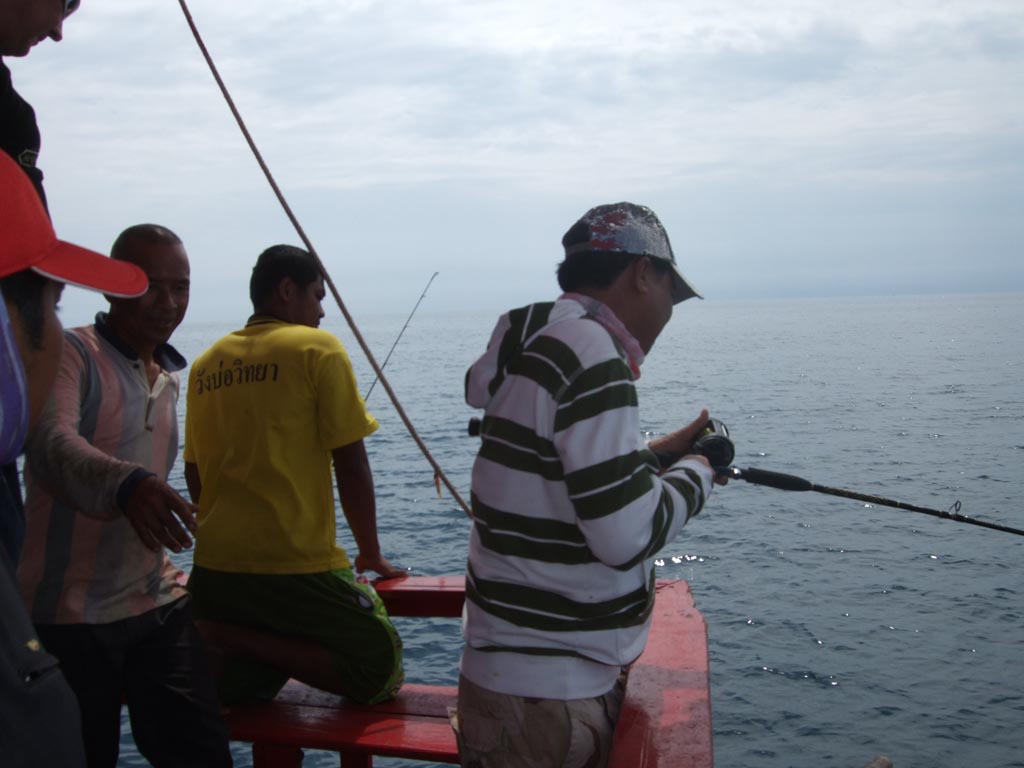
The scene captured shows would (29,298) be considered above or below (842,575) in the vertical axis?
above

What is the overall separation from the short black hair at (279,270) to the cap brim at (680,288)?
1.79m

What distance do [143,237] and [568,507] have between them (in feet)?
6.44

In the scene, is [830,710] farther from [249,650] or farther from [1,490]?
[1,490]

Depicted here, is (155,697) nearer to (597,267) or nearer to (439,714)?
Result: (439,714)

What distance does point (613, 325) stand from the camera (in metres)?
2.36

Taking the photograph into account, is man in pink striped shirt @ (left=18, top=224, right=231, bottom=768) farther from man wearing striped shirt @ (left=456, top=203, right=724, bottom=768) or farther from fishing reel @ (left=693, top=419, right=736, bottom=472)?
fishing reel @ (left=693, top=419, right=736, bottom=472)

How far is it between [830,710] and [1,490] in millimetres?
8821

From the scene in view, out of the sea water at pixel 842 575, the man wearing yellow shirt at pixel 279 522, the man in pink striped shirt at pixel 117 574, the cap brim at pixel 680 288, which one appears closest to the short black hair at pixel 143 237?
the man in pink striped shirt at pixel 117 574

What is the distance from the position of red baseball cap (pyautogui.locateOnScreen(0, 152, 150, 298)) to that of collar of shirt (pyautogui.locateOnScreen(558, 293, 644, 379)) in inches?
45.2

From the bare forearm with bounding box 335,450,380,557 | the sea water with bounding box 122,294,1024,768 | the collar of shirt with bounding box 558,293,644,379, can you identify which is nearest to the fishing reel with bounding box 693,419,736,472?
the collar of shirt with bounding box 558,293,644,379

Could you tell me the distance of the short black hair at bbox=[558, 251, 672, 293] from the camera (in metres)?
2.40

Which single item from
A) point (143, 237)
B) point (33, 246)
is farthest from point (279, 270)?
point (33, 246)

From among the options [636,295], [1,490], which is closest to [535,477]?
[636,295]

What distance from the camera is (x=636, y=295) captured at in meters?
2.41
